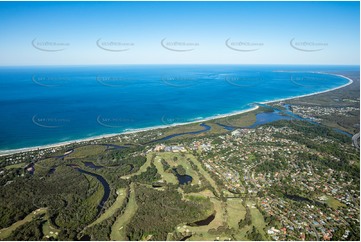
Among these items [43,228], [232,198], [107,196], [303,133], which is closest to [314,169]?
[232,198]

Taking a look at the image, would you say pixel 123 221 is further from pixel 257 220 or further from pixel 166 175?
pixel 257 220

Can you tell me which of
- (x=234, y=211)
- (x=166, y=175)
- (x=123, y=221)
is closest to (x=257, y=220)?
(x=234, y=211)

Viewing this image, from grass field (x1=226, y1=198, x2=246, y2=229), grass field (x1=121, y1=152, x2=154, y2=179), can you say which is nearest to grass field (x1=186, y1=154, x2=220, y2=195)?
grass field (x1=226, y1=198, x2=246, y2=229)

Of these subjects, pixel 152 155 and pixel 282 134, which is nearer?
pixel 152 155

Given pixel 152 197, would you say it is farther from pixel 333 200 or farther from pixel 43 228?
pixel 333 200

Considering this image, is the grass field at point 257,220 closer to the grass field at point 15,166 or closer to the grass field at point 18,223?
the grass field at point 18,223

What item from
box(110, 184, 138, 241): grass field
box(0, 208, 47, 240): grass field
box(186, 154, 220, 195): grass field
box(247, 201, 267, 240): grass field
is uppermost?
box(0, 208, 47, 240): grass field

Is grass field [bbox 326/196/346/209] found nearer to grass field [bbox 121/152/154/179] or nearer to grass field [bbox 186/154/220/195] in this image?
grass field [bbox 186/154/220/195]
